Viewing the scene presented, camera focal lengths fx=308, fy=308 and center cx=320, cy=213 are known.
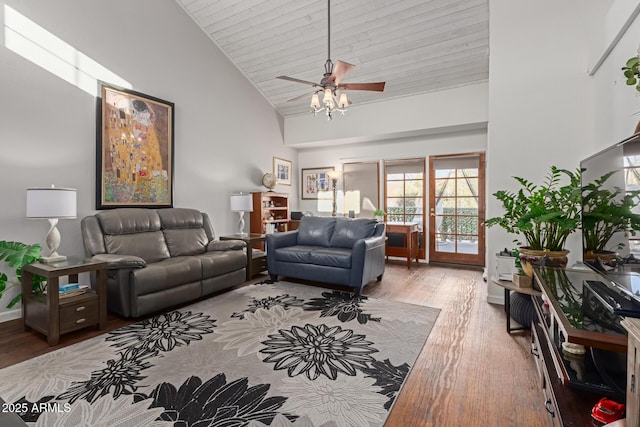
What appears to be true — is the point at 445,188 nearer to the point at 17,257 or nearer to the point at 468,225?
the point at 468,225

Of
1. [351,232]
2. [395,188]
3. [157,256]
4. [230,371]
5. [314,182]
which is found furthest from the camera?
[314,182]

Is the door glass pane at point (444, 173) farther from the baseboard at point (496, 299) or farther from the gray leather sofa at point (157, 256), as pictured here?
the gray leather sofa at point (157, 256)

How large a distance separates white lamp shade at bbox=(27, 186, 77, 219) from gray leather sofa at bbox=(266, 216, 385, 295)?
2.21 metres

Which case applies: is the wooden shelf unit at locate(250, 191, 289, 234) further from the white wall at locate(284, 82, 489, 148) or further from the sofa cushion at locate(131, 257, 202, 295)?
the sofa cushion at locate(131, 257, 202, 295)

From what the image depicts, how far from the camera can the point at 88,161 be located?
3369 mm

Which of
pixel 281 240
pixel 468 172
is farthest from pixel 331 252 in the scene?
pixel 468 172

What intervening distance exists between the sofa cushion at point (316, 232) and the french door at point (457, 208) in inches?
90.5

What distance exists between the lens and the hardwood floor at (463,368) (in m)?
1.59

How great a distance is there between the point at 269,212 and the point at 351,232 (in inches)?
85.9

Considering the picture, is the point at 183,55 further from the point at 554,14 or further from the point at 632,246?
the point at 632,246

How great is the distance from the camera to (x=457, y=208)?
5457 mm

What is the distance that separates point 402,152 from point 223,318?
445cm

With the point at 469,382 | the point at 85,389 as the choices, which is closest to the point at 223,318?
the point at 85,389

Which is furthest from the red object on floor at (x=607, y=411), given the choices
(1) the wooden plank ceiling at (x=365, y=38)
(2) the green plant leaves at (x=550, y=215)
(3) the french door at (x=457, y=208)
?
(3) the french door at (x=457, y=208)
